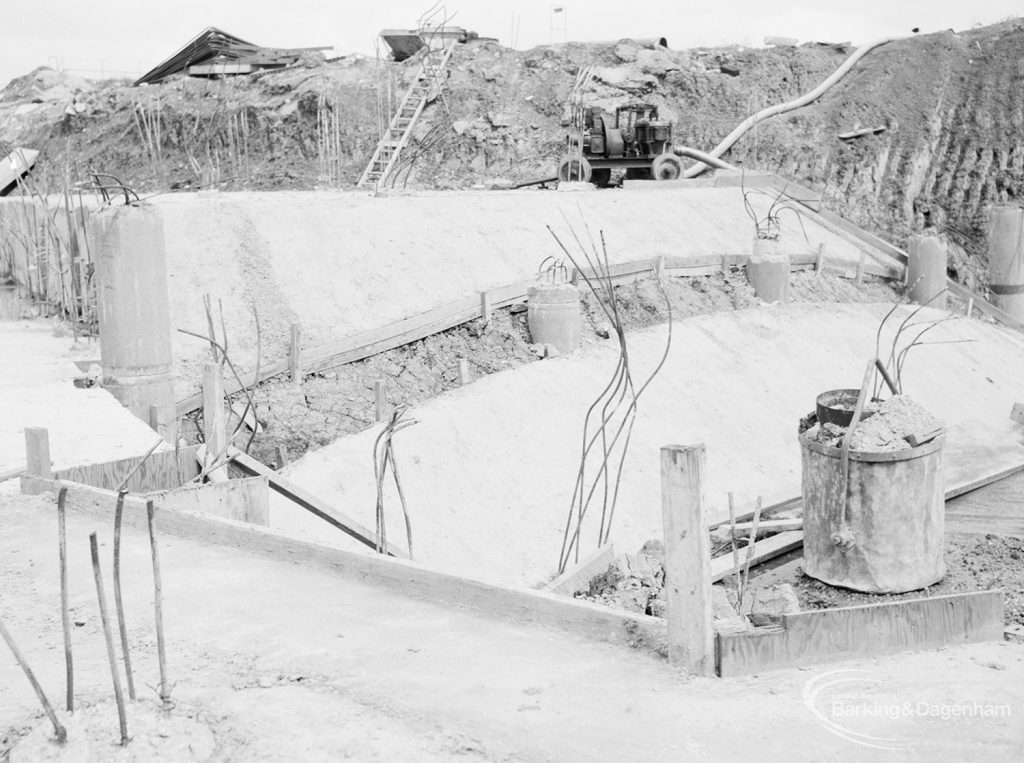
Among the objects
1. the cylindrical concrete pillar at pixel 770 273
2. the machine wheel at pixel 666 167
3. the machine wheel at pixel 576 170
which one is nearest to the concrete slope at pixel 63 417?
the cylindrical concrete pillar at pixel 770 273

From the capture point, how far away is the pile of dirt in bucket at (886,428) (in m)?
7.10

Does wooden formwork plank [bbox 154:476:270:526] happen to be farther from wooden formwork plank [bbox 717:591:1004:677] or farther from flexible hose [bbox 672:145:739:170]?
flexible hose [bbox 672:145:739:170]

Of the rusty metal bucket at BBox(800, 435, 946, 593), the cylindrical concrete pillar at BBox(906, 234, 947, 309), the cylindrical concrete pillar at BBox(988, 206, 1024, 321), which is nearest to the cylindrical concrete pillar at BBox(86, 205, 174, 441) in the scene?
the rusty metal bucket at BBox(800, 435, 946, 593)

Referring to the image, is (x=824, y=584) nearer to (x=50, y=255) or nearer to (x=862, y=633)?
(x=862, y=633)

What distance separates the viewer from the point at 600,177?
74.9 feet

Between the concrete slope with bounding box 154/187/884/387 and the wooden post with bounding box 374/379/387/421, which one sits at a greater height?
the concrete slope with bounding box 154/187/884/387

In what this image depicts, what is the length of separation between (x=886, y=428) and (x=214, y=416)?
461 centimetres

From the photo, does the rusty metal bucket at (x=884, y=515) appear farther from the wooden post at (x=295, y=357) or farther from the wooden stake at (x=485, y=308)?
the wooden stake at (x=485, y=308)

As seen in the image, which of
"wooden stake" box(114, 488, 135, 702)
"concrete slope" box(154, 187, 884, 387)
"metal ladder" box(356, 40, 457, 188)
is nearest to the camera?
"wooden stake" box(114, 488, 135, 702)

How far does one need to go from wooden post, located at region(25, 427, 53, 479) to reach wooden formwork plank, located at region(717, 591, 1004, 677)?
4689 mm

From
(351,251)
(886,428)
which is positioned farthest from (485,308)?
(886,428)

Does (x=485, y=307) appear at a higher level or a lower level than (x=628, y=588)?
higher

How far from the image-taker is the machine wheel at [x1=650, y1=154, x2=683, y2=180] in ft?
71.6

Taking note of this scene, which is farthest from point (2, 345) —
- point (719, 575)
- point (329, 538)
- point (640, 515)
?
point (719, 575)
